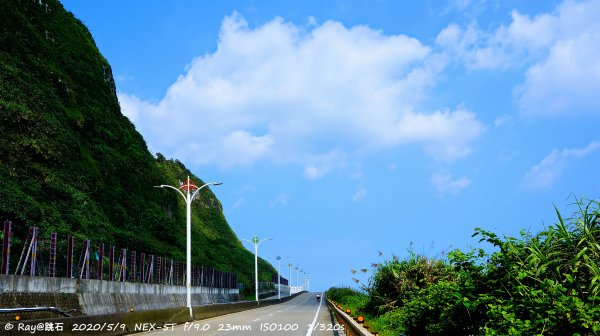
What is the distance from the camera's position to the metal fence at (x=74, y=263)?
81.1 ft

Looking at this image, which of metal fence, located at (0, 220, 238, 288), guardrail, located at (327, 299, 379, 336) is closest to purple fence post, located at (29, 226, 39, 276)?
metal fence, located at (0, 220, 238, 288)

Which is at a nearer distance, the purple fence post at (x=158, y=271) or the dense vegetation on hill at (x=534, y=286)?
the dense vegetation on hill at (x=534, y=286)

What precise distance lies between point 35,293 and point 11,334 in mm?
8967

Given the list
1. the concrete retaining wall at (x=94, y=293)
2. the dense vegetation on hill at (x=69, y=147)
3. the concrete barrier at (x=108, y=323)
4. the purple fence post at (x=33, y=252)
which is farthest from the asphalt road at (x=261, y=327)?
the dense vegetation on hill at (x=69, y=147)

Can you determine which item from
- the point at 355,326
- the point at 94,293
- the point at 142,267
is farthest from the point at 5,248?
the point at 142,267

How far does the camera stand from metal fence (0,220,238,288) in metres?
24.7

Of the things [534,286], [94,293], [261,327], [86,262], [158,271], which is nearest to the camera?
[534,286]

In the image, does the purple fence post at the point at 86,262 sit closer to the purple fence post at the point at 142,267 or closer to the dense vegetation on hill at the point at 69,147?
the dense vegetation on hill at the point at 69,147

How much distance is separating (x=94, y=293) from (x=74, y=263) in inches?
177

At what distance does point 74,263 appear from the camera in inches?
1278

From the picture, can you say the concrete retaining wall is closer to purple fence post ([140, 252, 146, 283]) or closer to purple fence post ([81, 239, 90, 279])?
purple fence post ([140, 252, 146, 283])

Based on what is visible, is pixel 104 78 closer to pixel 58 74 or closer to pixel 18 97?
pixel 58 74

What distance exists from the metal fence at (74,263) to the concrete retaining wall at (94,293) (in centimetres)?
67

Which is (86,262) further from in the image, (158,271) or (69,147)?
(69,147)
